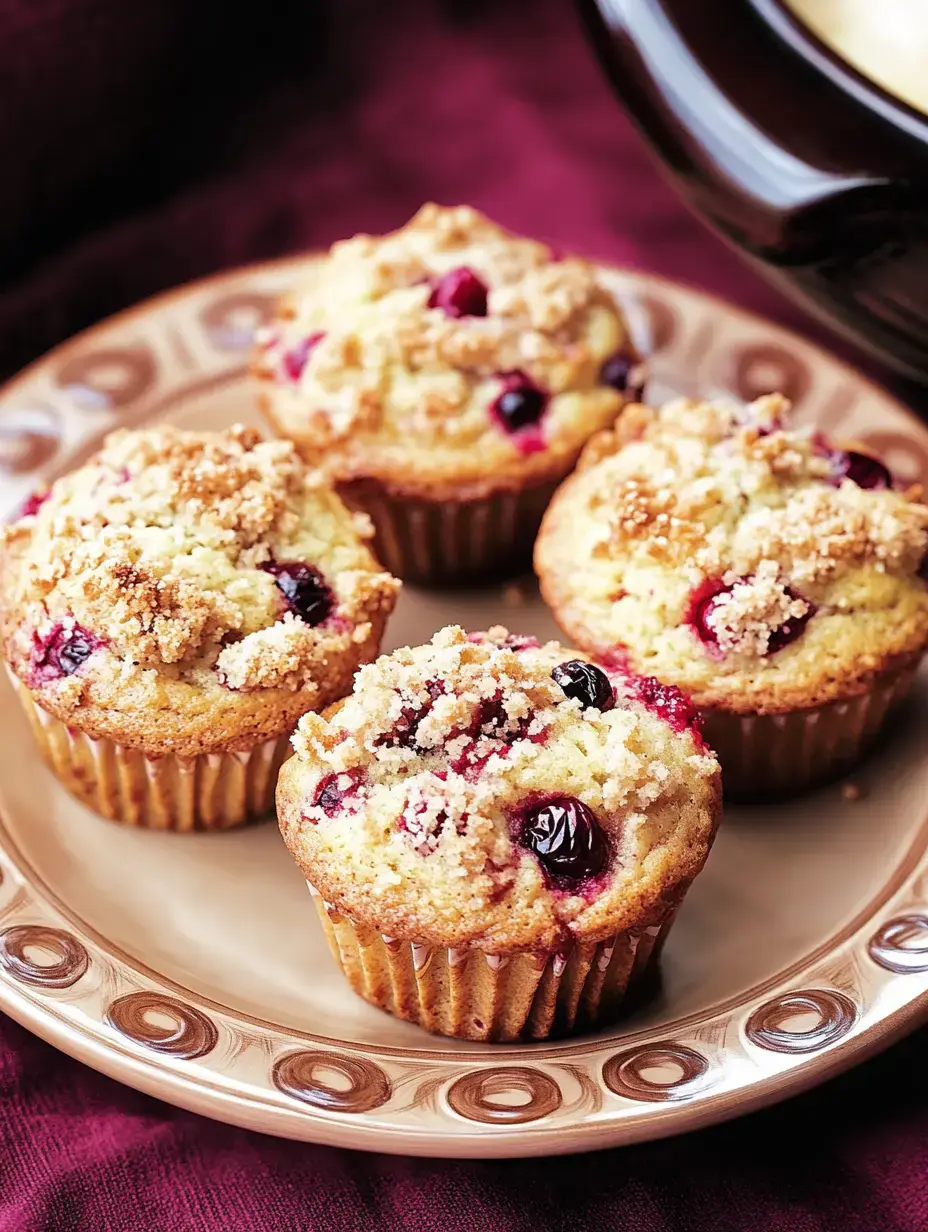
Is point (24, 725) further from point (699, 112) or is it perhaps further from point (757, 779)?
point (699, 112)

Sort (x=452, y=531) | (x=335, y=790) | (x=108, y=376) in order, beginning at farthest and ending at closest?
(x=108, y=376) → (x=452, y=531) → (x=335, y=790)

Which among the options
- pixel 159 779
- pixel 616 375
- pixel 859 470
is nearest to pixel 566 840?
pixel 159 779

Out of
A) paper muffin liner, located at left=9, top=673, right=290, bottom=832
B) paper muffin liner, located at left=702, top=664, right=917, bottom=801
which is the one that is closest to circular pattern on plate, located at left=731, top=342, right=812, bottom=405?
paper muffin liner, located at left=702, top=664, right=917, bottom=801

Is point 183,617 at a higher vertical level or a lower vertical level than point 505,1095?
higher

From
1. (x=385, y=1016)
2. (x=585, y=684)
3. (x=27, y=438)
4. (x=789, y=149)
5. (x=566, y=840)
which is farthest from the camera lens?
(x=27, y=438)

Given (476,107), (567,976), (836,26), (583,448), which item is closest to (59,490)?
(583,448)

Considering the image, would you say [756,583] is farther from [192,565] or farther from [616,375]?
[192,565]

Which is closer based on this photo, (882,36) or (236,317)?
(882,36)
